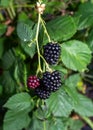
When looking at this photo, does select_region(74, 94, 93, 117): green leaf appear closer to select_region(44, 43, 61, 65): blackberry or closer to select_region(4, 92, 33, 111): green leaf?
select_region(4, 92, 33, 111): green leaf

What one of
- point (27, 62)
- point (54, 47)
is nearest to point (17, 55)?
point (27, 62)

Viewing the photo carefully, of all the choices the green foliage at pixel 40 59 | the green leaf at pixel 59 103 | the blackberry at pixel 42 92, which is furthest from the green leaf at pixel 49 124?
the blackberry at pixel 42 92

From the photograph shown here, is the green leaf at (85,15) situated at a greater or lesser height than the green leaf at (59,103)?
greater

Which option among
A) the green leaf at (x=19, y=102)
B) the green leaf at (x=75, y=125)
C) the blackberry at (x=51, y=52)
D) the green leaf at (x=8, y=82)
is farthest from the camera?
the green leaf at (x=75, y=125)

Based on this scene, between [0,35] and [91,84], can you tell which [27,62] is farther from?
[91,84]

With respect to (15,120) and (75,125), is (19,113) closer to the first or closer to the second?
(15,120)

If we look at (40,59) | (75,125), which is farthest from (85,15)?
(75,125)

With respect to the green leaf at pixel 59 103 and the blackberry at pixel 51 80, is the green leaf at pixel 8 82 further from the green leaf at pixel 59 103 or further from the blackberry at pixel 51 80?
the blackberry at pixel 51 80
